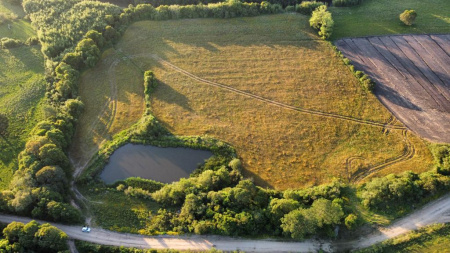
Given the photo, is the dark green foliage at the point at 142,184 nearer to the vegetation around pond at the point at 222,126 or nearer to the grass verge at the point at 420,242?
the vegetation around pond at the point at 222,126

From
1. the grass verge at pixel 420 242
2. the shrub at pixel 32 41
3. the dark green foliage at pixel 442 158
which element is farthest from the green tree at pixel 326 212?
the shrub at pixel 32 41

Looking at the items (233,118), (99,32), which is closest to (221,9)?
(99,32)

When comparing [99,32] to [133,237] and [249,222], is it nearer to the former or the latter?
[133,237]

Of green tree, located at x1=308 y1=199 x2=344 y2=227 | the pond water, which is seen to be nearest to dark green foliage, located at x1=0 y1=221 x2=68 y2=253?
the pond water

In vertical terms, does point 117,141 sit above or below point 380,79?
below

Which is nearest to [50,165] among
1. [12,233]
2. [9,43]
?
[12,233]

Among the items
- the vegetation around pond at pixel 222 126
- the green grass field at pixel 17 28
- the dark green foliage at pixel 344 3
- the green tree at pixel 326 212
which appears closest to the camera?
the green tree at pixel 326 212
